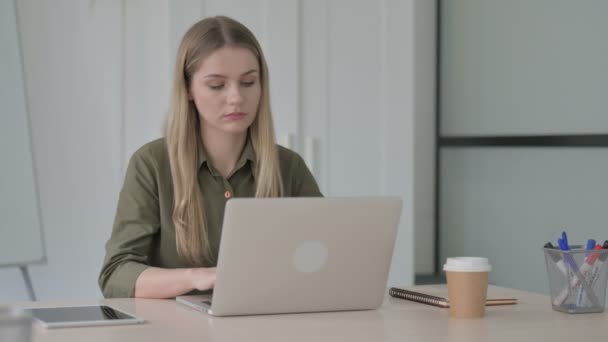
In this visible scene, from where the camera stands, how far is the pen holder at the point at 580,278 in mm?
1678

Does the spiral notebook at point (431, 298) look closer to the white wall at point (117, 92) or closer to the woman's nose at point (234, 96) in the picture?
the woman's nose at point (234, 96)

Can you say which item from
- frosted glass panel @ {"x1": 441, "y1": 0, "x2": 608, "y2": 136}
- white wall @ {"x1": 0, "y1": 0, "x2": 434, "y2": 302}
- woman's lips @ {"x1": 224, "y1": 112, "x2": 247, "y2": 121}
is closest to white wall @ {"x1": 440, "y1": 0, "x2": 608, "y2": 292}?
frosted glass panel @ {"x1": 441, "y1": 0, "x2": 608, "y2": 136}

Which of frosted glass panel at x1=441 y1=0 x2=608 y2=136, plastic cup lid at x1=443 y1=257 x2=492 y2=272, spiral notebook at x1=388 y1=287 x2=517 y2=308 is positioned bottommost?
spiral notebook at x1=388 y1=287 x2=517 y2=308

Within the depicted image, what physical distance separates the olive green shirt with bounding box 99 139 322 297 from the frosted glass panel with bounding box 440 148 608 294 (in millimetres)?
2029

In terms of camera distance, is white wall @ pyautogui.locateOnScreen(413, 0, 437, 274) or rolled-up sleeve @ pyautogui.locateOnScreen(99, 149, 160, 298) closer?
rolled-up sleeve @ pyautogui.locateOnScreen(99, 149, 160, 298)

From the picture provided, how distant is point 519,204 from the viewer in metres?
4.18

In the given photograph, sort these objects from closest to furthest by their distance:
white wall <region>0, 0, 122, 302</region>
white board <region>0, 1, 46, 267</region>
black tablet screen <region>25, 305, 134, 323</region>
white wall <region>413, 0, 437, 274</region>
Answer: black tablet screen <region>25, 305, 134, 323</region> → white board <region>0, 1, 46, 267</region> → white wall <region>0, 0, 122, 302</region> → white wall <region>413, 0, 437, 274</region>

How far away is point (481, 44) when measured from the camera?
4352 millimetres

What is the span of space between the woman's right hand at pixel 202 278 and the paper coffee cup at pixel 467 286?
0.45 meters

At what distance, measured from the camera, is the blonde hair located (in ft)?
6.84

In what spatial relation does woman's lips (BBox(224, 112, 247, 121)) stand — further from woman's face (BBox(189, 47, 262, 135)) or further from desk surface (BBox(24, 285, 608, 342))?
desk surface (BBox(24, 285, 608, 342))

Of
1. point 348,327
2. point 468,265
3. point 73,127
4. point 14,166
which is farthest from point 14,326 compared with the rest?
point 73,127

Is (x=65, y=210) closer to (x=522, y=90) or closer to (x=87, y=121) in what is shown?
(x=87, y=121)

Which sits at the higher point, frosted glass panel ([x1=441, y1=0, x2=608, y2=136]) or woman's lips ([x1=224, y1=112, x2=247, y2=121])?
frosted glass panel ([x1=441, y1=0, x2=608, y2=136])
